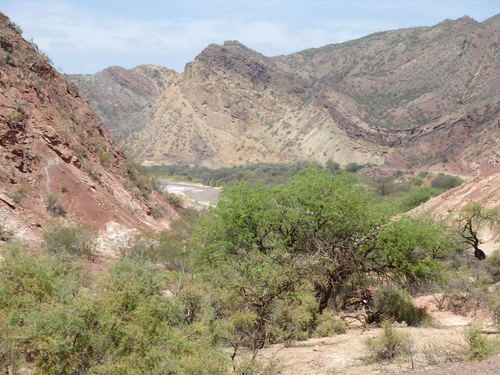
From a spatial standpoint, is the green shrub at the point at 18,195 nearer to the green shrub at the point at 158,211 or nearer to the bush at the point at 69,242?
the bush at the point at 69,242

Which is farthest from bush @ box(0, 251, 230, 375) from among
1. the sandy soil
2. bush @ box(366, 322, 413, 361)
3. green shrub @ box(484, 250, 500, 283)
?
the sandy soil

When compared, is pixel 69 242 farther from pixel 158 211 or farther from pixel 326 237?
pixel 158 211

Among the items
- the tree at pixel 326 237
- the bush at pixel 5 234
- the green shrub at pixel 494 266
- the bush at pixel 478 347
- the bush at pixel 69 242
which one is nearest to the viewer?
the bush at pixel 478 347

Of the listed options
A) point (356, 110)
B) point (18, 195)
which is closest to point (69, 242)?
point (18, 195)

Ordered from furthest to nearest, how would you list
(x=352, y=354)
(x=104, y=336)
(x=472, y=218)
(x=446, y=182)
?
(x=446, y=182) < (x=472, y=218) < (x=352, y=354) < (x=104, y=336)

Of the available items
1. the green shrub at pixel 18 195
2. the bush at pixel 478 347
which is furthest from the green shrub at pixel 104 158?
the bush at pixel 478 347

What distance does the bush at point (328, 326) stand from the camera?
15.1 meters

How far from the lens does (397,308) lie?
56.4 feet

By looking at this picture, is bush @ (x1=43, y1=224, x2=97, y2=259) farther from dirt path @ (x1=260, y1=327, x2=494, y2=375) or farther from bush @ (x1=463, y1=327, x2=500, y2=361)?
bush @ (x1=463, y1=327, x2=500, y2=361)

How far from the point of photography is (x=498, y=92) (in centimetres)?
9556

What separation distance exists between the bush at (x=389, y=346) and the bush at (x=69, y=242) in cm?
1300

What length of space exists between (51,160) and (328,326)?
18482mm

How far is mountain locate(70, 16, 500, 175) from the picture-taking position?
321 ft

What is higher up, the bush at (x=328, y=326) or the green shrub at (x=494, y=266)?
the green shrub at (x=494, y=266)
